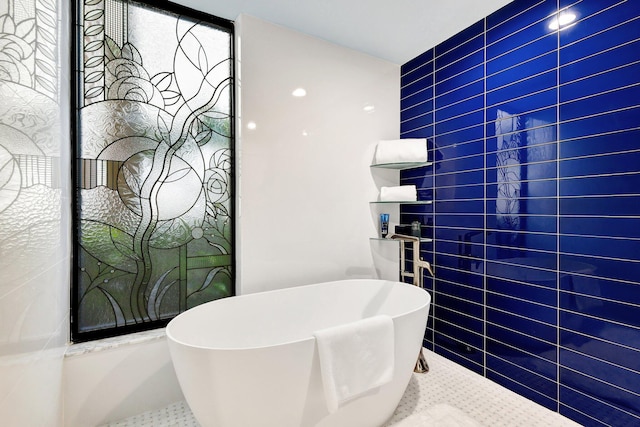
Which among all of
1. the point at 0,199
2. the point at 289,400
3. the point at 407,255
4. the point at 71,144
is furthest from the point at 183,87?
the point at 407,255

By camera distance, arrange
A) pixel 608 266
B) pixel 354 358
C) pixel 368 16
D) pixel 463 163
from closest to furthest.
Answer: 1. pixel 354 358
2. pixel 608 266
3. pixel 368 16
4. pixel 463 163

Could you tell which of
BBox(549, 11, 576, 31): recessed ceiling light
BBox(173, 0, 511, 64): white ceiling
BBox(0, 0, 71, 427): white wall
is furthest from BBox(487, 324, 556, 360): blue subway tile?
BBox(0, 0, 71, 427): white wall

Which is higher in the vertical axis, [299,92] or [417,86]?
[417,86]

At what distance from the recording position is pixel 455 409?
1849 millimetres

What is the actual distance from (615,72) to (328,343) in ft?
6.75

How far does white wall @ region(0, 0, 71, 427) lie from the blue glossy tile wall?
8.16ft

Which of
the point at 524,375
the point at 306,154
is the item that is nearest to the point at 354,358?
the point at 524,375

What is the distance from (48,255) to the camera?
51.0 inches

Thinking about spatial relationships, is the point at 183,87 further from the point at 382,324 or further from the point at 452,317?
the point at 452,317

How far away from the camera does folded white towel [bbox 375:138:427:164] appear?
101 inches

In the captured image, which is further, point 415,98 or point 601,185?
point 415,98

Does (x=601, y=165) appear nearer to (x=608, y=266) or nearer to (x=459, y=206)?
(x=608, y=266)

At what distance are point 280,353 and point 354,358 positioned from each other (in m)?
0.38

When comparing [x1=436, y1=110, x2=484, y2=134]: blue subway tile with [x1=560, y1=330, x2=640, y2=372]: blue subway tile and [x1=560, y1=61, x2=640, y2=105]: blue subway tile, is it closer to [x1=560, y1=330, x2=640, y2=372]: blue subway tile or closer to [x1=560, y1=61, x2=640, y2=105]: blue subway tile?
[x1=560, y1=61, x2=640, y2=105]: blue subway tile
